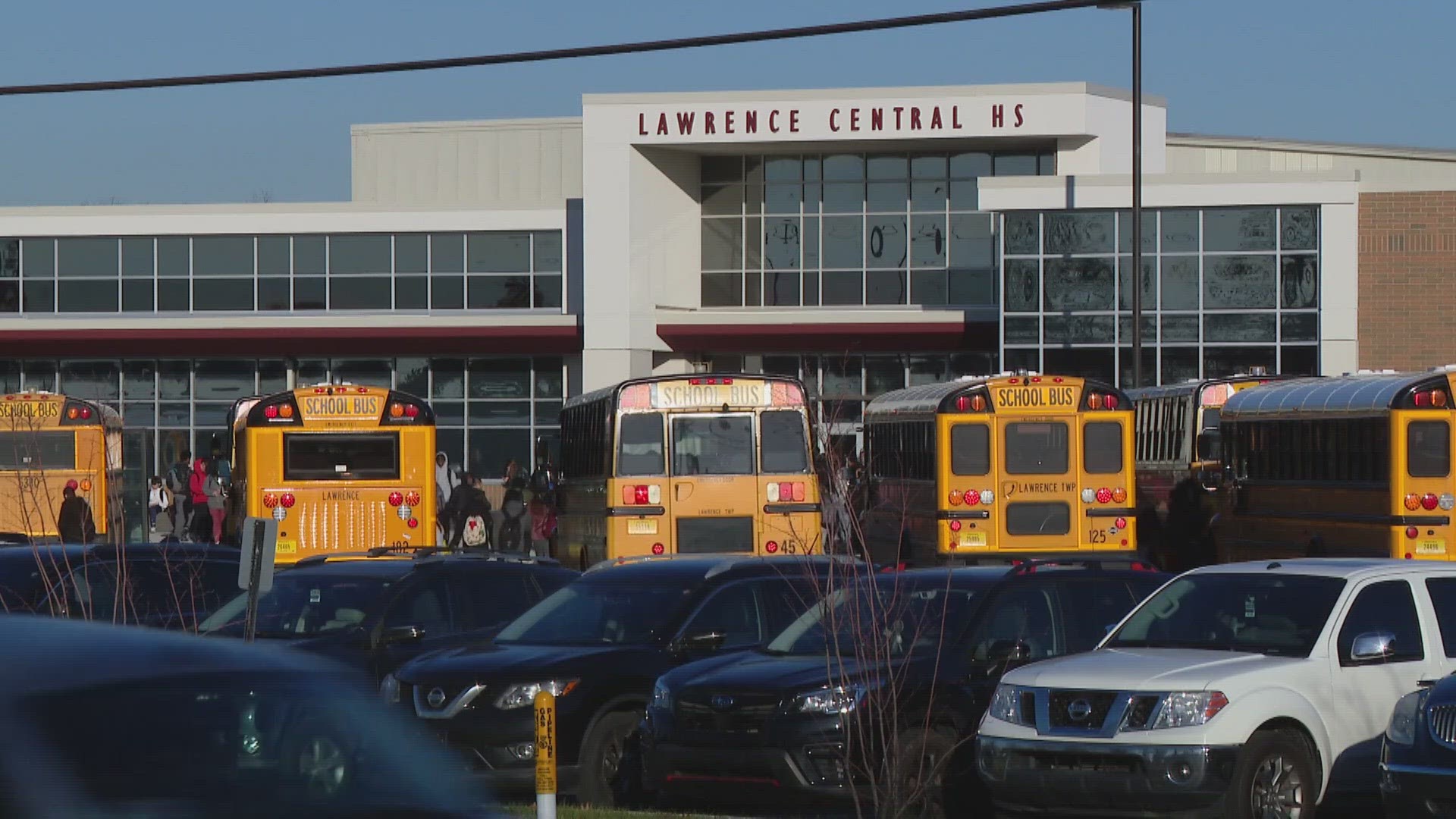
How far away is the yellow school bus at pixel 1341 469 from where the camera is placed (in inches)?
878

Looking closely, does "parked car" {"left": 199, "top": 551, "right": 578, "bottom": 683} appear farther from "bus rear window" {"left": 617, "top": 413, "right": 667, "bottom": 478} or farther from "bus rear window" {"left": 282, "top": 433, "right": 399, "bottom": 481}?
"bus rear window" {"left": 282, "top": 433, "right": 399, "bottom": 481}

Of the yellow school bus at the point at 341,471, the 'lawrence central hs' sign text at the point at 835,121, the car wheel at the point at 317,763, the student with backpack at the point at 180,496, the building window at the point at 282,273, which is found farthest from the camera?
the building window at the point at 282,273

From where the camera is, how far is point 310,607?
1514 centimetres

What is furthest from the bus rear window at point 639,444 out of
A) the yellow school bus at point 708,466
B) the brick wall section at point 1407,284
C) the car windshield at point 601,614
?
the brick wall section at point 1407,284

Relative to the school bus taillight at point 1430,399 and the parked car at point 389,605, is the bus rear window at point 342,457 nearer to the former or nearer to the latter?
the parked car at point 389,605

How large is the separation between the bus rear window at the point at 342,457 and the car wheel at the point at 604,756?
46.4 feet

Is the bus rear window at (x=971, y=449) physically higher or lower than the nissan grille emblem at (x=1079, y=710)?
higher

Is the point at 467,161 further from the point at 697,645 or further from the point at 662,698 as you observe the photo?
the point at 662,698

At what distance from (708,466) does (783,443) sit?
94cm

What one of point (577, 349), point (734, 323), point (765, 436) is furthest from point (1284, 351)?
point (765, 436)

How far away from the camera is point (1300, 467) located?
24547 millimetres

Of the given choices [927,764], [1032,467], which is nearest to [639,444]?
[1032,467]

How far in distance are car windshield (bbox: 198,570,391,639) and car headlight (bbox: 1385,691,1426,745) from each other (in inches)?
285

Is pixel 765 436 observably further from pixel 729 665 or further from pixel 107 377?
pixel 107 377
